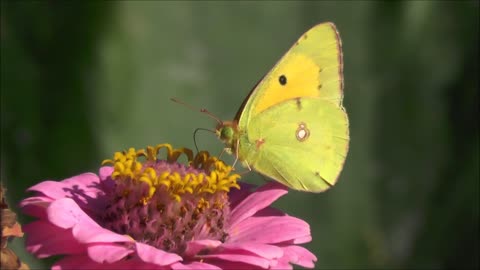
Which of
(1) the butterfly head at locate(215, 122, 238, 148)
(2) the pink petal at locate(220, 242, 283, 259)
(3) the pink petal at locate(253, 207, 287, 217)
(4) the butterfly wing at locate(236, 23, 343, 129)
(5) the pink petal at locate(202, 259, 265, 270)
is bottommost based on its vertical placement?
(5) the pink petal at locate(202, 259, 265, 270)

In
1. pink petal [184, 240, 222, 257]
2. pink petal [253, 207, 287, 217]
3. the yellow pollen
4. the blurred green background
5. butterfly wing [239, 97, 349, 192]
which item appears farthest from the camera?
the blurred green background

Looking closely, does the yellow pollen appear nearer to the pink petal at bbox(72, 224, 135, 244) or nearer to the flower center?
the flower center

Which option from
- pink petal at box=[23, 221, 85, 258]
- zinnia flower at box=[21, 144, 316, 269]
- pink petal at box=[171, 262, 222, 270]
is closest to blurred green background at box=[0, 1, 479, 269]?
zinnia flower at box=[21, 144, 316, 269]

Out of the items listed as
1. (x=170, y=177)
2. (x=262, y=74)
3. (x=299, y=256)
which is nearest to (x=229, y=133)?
(x=170, y=177)

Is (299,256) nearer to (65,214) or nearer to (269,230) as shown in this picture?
(269,230)

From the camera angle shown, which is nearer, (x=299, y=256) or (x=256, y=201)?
(x=299, y=256)

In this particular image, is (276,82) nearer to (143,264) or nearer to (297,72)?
(297,72)

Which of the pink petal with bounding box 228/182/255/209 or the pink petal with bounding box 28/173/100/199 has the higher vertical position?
the pink petal with bounding box 28/173/100/199
